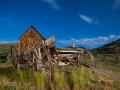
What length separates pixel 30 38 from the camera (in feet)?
109

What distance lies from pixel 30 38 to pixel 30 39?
0.90 ft

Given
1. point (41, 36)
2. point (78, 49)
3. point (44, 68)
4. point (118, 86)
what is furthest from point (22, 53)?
point (41, 36)

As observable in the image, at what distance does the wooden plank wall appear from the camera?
32.7 m

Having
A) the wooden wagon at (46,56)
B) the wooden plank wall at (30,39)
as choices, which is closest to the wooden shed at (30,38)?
the wooden plank wall at (30,39)

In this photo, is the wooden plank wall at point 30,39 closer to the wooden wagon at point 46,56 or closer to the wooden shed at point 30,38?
the wooden shed at point 30,38

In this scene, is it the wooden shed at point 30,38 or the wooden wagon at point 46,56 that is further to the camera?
the wooden shed at point 30,38

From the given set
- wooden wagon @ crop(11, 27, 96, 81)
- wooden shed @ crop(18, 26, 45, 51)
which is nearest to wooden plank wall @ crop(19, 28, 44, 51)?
wooden shed @ crop(18, 26, 45, 51)

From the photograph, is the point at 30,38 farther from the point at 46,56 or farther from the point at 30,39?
the point at 46,56

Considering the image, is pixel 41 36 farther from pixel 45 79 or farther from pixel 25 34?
pixel 45 79

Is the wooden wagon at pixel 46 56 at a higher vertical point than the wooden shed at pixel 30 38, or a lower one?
lower

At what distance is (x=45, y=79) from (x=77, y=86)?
114cm

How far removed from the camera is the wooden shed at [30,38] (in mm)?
32697

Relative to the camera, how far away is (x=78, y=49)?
8602 millimetres

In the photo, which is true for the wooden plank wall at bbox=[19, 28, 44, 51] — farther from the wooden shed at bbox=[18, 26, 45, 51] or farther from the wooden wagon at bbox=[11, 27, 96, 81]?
the wooden wagon at bbox=[11, 27, 96, 81]
